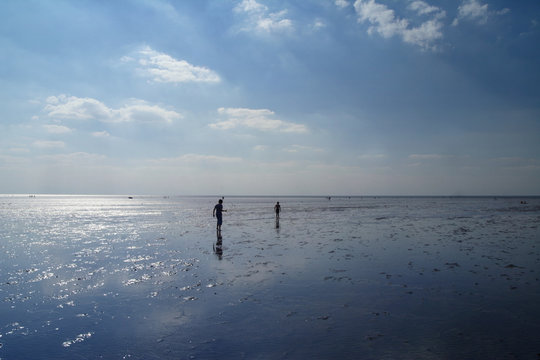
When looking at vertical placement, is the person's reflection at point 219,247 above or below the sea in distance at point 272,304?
below

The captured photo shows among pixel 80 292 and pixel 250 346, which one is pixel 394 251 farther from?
pixel 80 292

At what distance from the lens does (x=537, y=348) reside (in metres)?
6.25

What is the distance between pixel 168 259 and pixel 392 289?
10749 mm

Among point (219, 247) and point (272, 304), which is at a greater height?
point (272, 304)

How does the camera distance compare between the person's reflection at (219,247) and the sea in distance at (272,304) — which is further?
the person's reflection at (219,247)

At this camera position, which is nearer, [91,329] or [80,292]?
[91,329]

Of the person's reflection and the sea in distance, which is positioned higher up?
the sea in distance

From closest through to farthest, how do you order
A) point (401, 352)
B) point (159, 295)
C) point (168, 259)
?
point (401, 352)
point (159, 295)
point (168, 259)

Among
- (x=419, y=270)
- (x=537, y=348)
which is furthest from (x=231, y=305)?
(x=419, y=270)

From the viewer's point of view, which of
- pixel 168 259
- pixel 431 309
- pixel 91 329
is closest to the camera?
pixel 91 329

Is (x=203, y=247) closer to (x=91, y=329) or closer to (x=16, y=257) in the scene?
(x=16, y=257)

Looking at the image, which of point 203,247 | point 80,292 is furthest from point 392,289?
point 203,247

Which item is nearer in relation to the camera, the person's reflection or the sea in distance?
the sea in distance

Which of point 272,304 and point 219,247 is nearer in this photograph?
point 272,304
